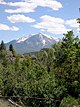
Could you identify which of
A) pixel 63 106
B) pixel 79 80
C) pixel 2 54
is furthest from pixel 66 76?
pixel 2 54

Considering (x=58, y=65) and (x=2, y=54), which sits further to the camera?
(x=2, y=54)

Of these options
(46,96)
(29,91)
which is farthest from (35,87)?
(46,96)

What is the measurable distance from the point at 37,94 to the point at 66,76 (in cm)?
497

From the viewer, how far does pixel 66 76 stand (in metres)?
38.0

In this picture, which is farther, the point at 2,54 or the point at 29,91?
the point at 2,54

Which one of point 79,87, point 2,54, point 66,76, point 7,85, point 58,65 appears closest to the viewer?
point 79,87

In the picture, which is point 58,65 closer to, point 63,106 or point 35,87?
point 35,87

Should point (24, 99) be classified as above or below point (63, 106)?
below

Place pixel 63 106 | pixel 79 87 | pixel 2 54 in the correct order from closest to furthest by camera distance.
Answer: pixel 63 106 → pixel 79 87 → pixel 2 54

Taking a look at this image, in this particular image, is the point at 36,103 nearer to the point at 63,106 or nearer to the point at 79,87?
the point at 79,87

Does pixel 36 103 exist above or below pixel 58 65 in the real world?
below

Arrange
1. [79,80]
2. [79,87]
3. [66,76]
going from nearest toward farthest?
1. [79,87]
2. [79,80]
3. [66,76]

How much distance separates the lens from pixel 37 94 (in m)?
35.2

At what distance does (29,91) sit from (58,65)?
38.2 feet
